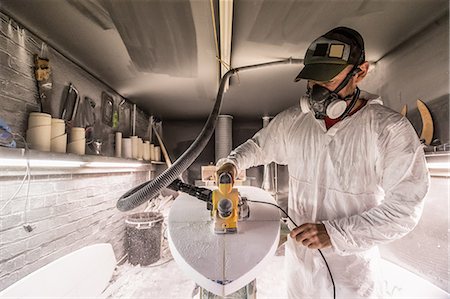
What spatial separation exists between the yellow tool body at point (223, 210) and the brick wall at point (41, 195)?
131 cm

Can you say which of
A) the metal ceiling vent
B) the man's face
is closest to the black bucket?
the metal ceiling vent

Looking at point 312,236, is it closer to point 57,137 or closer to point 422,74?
point 422,74

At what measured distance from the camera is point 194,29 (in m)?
1.64

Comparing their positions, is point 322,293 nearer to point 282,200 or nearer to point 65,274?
point 65,274

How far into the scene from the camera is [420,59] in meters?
1.72

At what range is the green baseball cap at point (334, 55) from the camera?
112 centimetres

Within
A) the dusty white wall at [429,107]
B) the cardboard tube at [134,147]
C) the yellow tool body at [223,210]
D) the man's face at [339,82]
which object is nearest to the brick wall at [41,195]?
the cardboard tube at [134,147]

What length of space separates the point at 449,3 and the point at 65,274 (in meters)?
3.02

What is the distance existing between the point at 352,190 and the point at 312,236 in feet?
1.08

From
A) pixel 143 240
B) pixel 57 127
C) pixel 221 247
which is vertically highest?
pixel 57 127

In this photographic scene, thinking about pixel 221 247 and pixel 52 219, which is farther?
pixel 52 219

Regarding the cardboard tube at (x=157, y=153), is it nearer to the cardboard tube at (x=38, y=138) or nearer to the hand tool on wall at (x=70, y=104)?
the hand tool on wall at (x=70, y=104)

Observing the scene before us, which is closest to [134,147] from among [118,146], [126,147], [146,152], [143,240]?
[126,147]

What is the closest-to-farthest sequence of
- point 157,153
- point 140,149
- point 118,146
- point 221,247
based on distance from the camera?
point 221,247 < point 118,146 < point 140,149 < point 157,153
